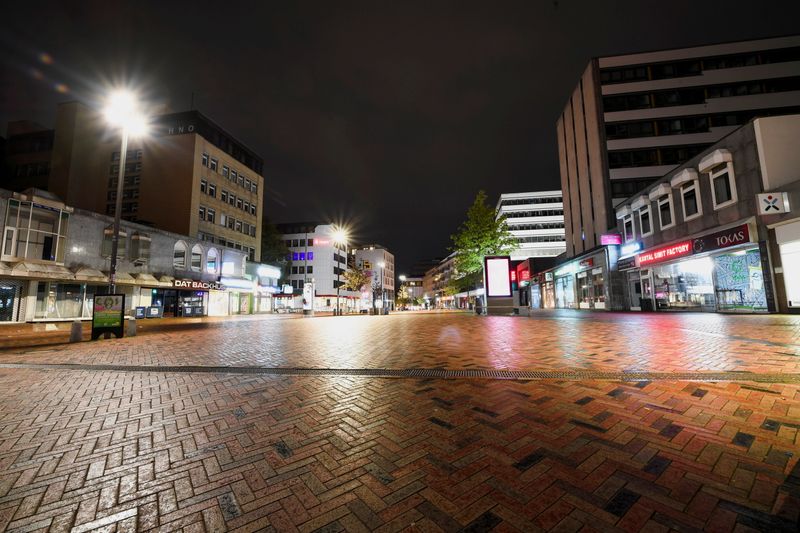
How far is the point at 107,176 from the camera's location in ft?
142

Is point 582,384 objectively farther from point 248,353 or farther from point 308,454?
point 248,353

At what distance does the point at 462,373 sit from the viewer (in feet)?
17.5

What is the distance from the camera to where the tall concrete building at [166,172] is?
1399 inches

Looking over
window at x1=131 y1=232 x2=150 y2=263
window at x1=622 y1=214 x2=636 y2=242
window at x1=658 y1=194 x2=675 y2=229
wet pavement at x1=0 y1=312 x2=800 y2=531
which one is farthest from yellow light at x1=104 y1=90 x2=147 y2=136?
window at x1=622 y1=214 x2=636 y2=242

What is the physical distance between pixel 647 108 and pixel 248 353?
41.6 m

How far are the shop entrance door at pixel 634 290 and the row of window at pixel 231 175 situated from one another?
1698 inches

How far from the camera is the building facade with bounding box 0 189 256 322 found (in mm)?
19812

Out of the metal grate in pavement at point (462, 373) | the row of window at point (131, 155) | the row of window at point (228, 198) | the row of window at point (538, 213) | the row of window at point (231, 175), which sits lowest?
the metal grate in pavement at point (462, 373)

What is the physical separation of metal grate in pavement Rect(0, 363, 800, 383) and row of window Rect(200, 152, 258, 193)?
36355mm

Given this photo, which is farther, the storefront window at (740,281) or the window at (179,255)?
the window at (179,255)

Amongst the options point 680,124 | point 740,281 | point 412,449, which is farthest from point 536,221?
point 412,449

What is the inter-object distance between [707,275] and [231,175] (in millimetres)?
46193

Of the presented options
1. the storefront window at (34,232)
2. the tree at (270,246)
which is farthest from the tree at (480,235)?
the tree at (270,246)

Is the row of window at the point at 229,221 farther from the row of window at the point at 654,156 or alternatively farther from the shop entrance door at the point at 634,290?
the row of window at the point at 654,156
